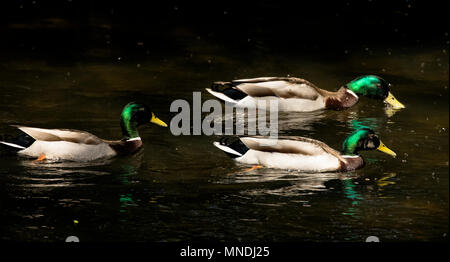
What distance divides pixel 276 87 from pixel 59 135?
3663 mm

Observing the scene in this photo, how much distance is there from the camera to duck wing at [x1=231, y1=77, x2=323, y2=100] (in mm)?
16031

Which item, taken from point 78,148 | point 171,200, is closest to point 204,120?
point 78,148

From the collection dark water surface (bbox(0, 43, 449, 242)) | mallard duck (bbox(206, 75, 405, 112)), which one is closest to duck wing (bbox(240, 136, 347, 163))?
dark water surface (bbox(0, 43, 449, 242))

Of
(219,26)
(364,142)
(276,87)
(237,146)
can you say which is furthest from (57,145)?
(219,26)

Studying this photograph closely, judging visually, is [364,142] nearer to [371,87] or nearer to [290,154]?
[290,154]

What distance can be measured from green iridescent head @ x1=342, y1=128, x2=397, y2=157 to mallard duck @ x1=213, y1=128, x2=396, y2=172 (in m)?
0.15

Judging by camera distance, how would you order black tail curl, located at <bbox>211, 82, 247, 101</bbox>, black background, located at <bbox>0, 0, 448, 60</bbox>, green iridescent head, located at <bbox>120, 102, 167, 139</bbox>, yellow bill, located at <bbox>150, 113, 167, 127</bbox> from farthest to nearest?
black background, located at <bbox>0, 0, 448, 60</bbox> < black tail curl, located at <bbox>211, 82, 247, 101</bbox> < yellow bill, located at <bbox>150, 113, 167, 127</bbox> < green iridescent head, located at <bbox>120, 102, 167, 139</bbox>

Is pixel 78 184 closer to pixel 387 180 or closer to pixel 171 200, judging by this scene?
pixel 171 200

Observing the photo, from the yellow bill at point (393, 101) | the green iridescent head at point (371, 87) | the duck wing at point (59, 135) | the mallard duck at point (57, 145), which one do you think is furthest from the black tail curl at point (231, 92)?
the duck wing at point (59, 135)

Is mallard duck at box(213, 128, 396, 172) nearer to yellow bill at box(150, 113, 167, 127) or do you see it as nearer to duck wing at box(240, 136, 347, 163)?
duck wing at box(240, 136, 347, 163)

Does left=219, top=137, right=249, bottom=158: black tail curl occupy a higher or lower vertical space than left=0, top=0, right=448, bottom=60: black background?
lower

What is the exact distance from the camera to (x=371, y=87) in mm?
16734

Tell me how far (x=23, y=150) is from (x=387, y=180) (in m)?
3.83

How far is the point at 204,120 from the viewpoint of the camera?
1514 centimetres
